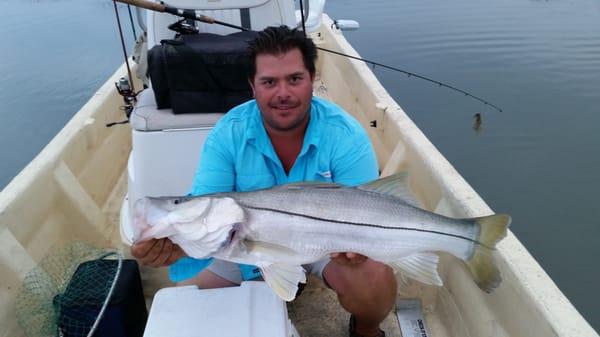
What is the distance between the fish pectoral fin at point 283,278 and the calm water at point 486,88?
10.4ft

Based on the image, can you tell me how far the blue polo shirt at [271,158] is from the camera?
87.7 inches

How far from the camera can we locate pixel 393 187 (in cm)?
188

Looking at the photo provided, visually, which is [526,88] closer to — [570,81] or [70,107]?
[570,81]

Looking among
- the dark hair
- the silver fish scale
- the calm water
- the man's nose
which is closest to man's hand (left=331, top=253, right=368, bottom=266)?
the silver fish scale

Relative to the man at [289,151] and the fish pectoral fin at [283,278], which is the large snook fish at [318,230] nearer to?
the fish pectoral fin at [283,278]

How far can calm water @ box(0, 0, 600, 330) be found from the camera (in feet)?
16.1

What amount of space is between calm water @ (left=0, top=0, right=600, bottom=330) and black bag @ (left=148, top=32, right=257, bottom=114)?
346 cm

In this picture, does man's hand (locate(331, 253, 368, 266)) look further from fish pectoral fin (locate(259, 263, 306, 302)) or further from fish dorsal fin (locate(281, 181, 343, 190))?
fish dorsal fin (locate(281, 181, 343, 190))

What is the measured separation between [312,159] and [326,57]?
4.30 m

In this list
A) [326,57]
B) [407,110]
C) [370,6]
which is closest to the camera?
[326,57]

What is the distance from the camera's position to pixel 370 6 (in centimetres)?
1328

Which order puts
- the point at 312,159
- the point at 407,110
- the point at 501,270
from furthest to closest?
the point at 407,110 → the point at 312,159 → the point at 501,270

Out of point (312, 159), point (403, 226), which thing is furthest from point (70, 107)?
point (403, 226)

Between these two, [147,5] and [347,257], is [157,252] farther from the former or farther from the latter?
[147,5]
